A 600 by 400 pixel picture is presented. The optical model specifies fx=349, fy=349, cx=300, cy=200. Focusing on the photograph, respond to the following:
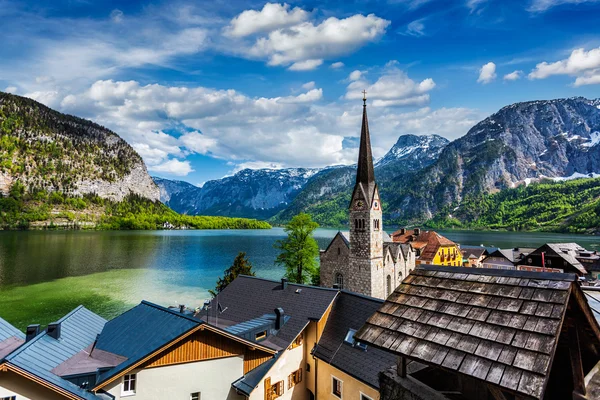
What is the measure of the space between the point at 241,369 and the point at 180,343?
11.7ft

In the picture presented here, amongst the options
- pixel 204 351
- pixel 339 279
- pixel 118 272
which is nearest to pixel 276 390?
pixel 204 351

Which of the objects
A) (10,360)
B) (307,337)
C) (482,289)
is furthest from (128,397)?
(482,289)

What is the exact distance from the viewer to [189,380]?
1464 cm

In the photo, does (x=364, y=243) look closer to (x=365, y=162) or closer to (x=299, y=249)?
(x=365, y=162)

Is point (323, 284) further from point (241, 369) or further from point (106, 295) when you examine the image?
point (106, 295)

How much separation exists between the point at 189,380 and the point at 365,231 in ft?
77.8

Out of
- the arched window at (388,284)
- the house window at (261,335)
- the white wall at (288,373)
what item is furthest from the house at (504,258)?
the house window at (261,335)

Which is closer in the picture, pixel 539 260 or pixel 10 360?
pixel 10 360

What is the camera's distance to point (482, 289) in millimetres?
5410

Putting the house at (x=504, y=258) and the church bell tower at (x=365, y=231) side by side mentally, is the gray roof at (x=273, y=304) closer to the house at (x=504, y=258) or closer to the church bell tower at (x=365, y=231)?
the church bell tower at (x=365, y=231)

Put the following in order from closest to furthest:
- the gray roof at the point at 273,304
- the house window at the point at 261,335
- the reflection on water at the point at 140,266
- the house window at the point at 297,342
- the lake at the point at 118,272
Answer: the house window at the point at 261,335, the house window at the point at 297,342, the gray roof at the point at 273,304, the lake at the point at 118,272, the reflection on water at the point at 140,266

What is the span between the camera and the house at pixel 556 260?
4813 cm

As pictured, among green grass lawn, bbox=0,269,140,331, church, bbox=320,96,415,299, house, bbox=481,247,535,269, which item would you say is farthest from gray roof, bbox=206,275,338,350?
house, bbox=481,247,535,269

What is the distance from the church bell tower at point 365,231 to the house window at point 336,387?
17.2m
